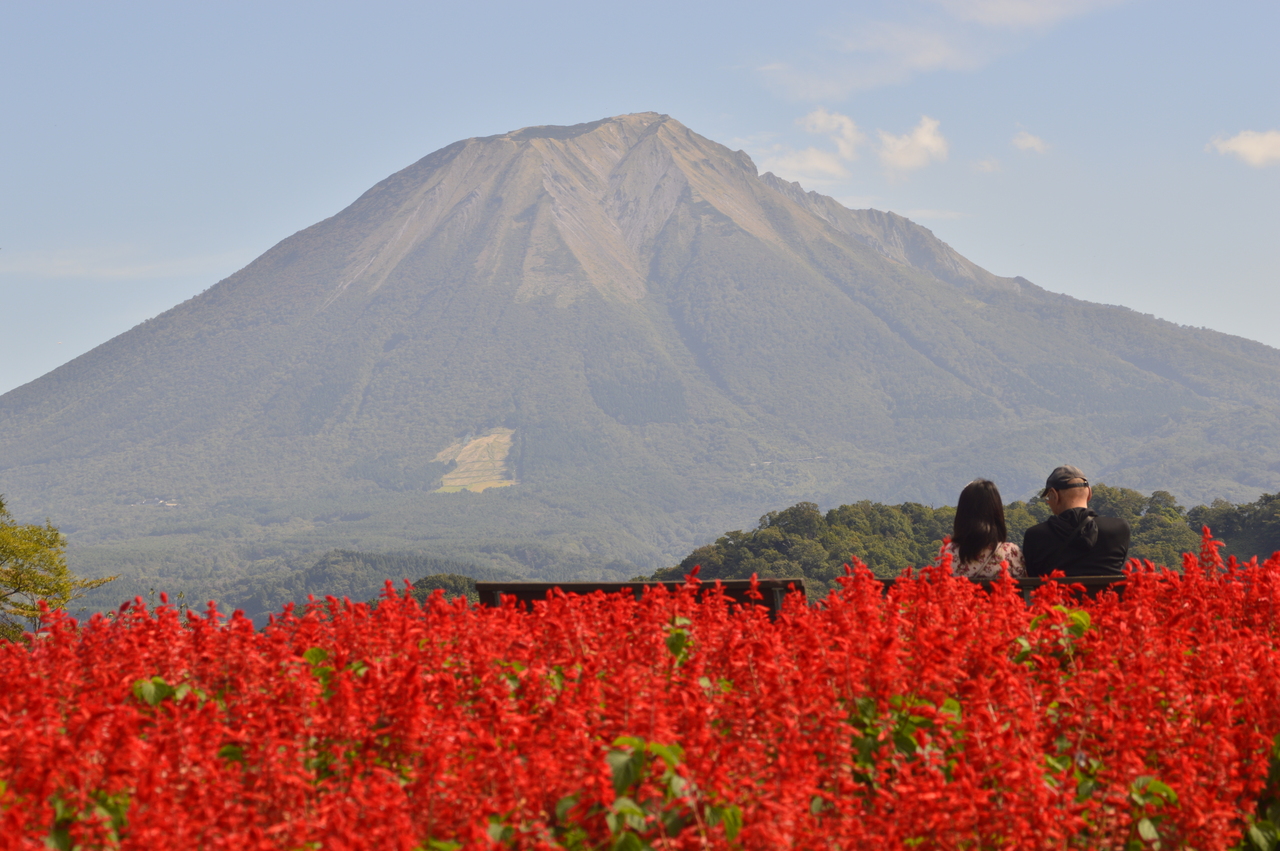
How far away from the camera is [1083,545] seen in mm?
7758

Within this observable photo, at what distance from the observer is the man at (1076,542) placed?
25.3ft

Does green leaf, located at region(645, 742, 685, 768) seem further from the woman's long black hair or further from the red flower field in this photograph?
the woman's long black hair

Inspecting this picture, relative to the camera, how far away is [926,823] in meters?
3.29

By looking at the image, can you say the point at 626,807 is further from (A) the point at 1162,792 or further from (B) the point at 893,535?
(B) the point at 893,535

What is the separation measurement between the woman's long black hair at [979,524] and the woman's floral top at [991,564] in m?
0.03

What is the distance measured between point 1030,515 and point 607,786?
7119cm

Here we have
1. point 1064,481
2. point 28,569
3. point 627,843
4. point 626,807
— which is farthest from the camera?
point 28,569

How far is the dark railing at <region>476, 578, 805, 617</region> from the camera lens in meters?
6.31

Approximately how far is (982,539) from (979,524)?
0.12 metres

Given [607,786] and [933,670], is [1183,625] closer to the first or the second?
[933,670]

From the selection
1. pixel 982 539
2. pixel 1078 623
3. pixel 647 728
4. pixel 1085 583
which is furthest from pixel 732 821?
pixel 982 539

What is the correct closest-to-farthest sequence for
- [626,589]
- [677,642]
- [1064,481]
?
1. [677,642]
2. [626,589]
3. [1064,481]

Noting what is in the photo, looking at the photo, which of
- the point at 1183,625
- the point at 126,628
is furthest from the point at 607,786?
the point at 1183,625

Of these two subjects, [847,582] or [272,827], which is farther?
[847,582]
